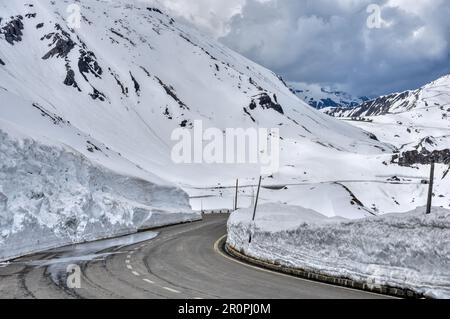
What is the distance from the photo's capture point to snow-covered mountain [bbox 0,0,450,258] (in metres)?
26.2

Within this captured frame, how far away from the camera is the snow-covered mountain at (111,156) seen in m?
26.2

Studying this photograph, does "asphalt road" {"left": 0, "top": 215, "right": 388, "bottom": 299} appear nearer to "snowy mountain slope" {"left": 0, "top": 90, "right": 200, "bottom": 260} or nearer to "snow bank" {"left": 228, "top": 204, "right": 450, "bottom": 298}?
"snow bank" {"left": 228, "top": 204, "right": 450, "bottom": 298}

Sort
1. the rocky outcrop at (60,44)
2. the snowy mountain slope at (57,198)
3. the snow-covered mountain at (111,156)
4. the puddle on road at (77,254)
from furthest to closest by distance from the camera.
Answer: the rocky outcrop at (60,44)
the snow-covered mountain at (111,156)
the snowy mountain slope at (57,198)
the puddle on road at (77,254)

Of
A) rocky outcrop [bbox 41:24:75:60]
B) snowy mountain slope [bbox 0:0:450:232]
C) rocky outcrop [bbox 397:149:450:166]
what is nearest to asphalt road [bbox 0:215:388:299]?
snowy mountain slope [bbox 0:0:450:232]

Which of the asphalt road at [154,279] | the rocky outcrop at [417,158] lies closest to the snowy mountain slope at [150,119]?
the rocky outcrop at [417,158]

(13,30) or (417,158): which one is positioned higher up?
(13,30)

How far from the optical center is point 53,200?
25938 millimetres

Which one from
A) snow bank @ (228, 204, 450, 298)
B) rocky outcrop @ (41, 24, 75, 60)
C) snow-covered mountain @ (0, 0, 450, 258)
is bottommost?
snow bank @ (228, 204, 450, 298)

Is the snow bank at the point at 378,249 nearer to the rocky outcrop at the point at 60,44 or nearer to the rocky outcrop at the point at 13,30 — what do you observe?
the rocky outcrop at the point at 60,44

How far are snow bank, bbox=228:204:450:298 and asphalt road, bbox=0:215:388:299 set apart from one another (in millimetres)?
802

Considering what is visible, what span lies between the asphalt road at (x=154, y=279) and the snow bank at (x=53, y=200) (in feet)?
6.62

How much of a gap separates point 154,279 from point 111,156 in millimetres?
45880

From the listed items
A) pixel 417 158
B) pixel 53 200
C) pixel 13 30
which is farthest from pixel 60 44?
pixel 53 200

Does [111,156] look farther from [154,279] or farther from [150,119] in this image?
[150,119]
